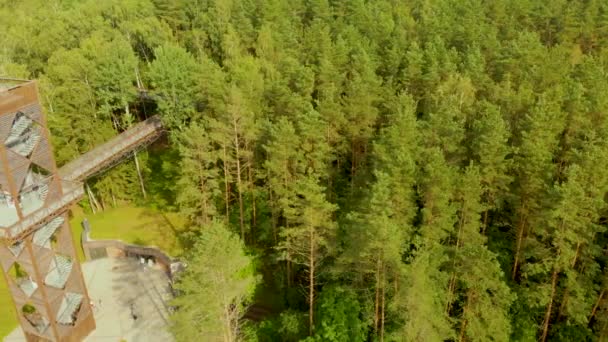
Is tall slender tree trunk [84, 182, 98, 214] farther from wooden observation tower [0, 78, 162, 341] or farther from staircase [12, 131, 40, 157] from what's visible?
staircase [12, 131, 40, 157]

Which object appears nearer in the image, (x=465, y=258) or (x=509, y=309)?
(x=465, y=258)

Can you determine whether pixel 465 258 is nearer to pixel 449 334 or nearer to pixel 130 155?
pixel 449 334

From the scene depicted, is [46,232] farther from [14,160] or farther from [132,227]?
[132,227]

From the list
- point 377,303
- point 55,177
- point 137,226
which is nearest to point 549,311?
point 377,303

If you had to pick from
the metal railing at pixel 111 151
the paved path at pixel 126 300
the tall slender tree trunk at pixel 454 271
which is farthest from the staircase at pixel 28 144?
the tall slender tree trunk at pixel 454 271

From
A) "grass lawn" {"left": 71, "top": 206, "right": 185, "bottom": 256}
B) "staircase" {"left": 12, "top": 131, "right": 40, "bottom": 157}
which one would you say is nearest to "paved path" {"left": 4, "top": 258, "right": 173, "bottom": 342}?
"grass lawn" {"left": 71, "top": 206, "right": 185, "bottom": 256}

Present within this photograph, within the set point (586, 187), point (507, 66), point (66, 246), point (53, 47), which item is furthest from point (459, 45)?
point (53, 47)
